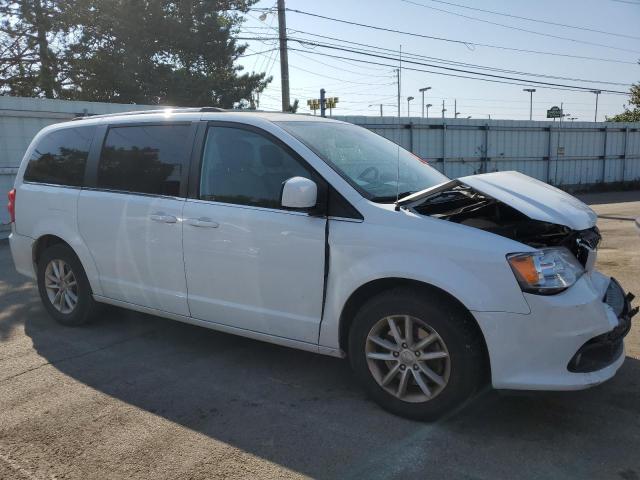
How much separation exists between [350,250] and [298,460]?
121 centimetres

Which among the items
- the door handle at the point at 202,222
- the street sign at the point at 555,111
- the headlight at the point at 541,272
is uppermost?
the street sign at the point at 555,111

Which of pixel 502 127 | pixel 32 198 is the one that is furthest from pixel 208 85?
pixel 32 198

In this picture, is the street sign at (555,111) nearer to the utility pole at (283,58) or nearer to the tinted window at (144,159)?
the utility pole at (283,58)

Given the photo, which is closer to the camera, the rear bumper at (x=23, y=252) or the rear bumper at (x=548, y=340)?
the rear bumper at (x=548, y=340)

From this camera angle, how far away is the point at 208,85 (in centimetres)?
2342

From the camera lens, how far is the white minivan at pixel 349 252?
2.96 metres

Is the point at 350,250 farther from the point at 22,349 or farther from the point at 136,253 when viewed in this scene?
the point at 22,349

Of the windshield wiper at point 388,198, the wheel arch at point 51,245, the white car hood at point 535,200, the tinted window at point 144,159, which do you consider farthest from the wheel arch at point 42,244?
the white car hood at point 535,200

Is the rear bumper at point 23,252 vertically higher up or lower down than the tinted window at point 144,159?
lower down

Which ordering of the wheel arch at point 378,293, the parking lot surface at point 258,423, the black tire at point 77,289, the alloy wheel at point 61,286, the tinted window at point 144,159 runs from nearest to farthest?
the parking lot surface at point 258,423, the wheel arch at point 378,293, the tinted window at point 144,159, the black tire at point 77,289, the alloy wheel at point 61,286

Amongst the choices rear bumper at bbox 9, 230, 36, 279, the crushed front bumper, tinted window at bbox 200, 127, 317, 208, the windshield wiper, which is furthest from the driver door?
rear bumper at bbox 9, 230, 36, 279

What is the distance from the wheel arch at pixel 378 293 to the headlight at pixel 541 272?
13.7 inches

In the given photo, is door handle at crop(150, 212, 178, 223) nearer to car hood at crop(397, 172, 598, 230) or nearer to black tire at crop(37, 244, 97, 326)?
black tire at crop(37, 244, 97, 326)

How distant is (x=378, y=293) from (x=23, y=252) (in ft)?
12.3
